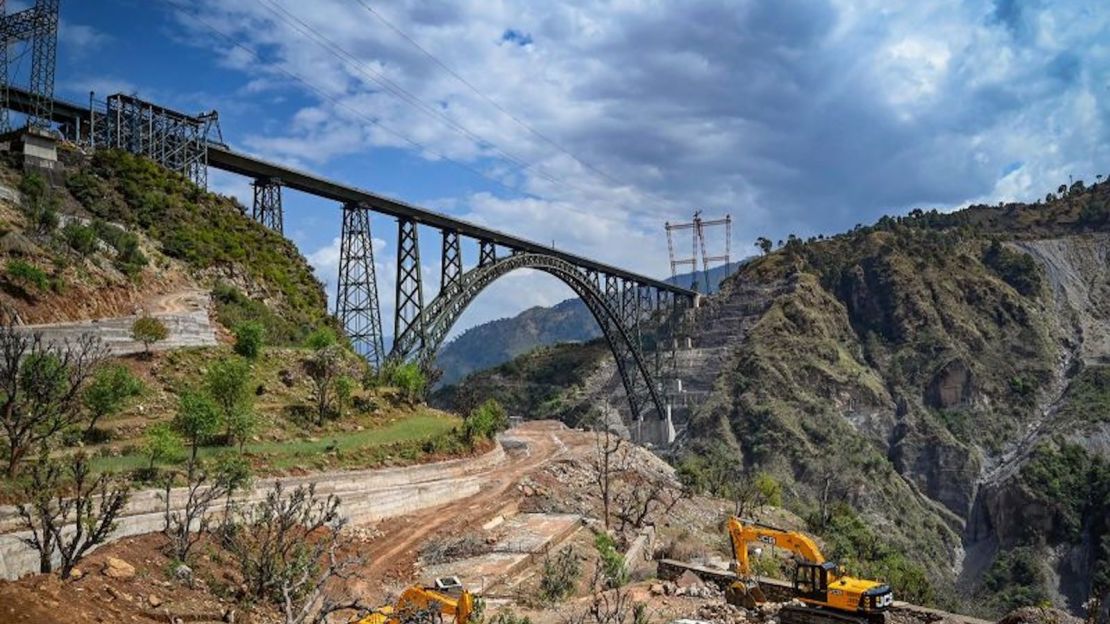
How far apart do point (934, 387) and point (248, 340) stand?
7744 cm

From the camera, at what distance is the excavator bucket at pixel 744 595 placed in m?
17.8

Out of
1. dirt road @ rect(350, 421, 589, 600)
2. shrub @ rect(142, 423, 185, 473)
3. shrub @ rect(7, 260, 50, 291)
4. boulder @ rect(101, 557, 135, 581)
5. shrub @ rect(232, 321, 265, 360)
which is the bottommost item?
dirt road @ rect(350, 421, 589, 600)

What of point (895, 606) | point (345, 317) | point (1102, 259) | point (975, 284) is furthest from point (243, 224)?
point (1102, 259)

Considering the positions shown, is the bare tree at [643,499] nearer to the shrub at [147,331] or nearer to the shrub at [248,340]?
the shrub at [248,340]

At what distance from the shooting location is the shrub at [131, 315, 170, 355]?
24.0 meters

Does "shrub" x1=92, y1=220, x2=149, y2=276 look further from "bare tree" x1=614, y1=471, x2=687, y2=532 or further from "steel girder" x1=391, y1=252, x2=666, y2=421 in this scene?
"bare tree" x1=614, y1=471, x2=687, y2=532

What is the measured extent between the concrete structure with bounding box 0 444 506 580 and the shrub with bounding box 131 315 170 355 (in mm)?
7523

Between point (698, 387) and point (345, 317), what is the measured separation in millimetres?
50752

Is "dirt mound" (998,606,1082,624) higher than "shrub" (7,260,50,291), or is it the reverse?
"shrub" (7,260,50,291)

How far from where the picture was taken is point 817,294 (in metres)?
90.6

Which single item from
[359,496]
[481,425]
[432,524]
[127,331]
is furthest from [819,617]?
[127,331]

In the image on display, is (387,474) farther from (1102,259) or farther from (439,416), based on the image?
(1102,259)

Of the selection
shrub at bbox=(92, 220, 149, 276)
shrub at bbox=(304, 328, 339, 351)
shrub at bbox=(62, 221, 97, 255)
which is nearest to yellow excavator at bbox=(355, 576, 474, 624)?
shrub at bbox=(304, 328, 339, 351)

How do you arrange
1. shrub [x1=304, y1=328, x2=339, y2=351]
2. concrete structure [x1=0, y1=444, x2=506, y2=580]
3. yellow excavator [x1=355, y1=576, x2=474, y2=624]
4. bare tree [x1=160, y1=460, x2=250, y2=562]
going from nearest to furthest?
yellow excavator [x1=355, y1=576, x2=474, y2=624] < concrete structure [x1=0, y1=444, x2=506, y2=580] < bare tree [x1=160, y1=460, x2=250, y2=562] < shrub [x1=304, y1=328, x2=339, y2=351]
